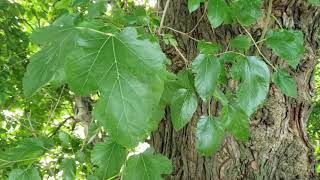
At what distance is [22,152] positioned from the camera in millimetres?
1016

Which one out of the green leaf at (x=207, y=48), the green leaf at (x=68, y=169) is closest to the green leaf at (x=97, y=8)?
the green leaf at (x=207, y=48)

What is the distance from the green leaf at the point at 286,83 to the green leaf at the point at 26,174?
2.25ft

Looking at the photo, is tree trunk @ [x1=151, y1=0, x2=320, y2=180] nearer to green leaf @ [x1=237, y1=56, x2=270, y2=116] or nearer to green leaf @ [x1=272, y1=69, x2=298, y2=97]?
green leaf @ [x1=272, y1=69, x2=298, y2=97]

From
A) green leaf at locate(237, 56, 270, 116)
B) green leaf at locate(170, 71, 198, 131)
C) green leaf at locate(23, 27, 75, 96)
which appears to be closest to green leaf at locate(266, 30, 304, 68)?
green leaf at locate(237, 56, 270, 116)

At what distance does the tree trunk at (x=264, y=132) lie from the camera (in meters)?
1.48

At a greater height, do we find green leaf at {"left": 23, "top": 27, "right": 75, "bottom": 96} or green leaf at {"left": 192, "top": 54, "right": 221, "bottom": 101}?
green leaf at {"left": 23, "top": 27, "right": 75, "bottom": 96}

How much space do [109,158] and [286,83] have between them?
1.73 feet

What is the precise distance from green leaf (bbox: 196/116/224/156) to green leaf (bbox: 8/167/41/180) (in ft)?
1.35

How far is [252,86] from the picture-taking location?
96 centimetres

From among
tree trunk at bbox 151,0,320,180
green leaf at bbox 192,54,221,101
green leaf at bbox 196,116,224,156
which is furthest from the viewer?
tree trunk at bbox 151,0,320,180

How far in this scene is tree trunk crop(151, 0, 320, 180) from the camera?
1479 millimetres

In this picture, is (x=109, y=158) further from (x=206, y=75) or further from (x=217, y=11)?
(x=217, y=11)

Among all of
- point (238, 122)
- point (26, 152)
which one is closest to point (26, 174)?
point (26, 152)

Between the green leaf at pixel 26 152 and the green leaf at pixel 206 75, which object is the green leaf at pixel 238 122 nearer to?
the green leaf at pixel 206 75
